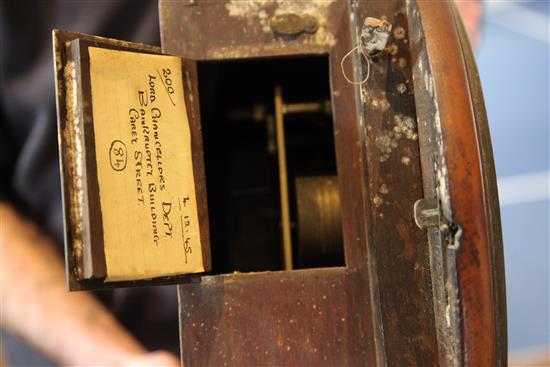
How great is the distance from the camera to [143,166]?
0.54 metres

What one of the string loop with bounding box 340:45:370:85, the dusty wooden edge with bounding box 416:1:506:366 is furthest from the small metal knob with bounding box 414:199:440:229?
the string loop with bounding box 340:45:370:85

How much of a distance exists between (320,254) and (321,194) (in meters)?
0.10

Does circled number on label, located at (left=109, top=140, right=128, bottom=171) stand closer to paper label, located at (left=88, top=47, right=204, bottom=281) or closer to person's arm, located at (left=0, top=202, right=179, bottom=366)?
paper label, located at (left=88, top=47, right=204, bottom=281)

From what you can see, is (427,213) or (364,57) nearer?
(427,213)

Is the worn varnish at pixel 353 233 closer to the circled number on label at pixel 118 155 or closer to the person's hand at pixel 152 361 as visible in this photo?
the circled number on label at pixel 118 155

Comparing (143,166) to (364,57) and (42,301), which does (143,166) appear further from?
(42,301)

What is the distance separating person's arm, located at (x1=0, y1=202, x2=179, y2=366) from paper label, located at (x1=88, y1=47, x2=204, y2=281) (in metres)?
0.57

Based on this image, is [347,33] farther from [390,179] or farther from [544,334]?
[544,334]

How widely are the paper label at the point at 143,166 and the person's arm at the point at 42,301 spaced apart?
567mm

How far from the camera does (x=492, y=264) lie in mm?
449

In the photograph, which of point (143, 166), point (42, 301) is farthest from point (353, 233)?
point (42, 301)

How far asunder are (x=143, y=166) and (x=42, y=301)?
0.68 metres

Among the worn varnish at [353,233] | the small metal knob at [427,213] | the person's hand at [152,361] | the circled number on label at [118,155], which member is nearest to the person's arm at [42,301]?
the person's hand at [152,361]

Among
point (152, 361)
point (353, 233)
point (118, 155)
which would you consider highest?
point (118, 155)
